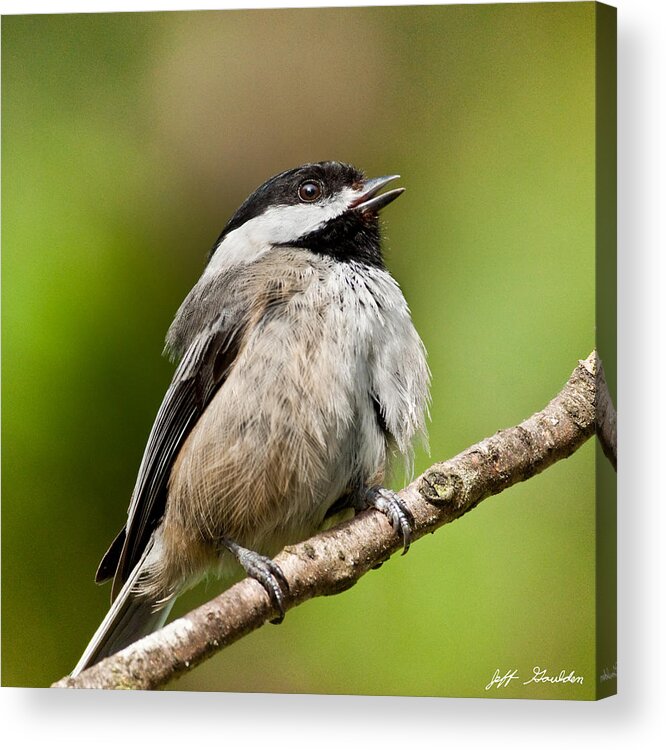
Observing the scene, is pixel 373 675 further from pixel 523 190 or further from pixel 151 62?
pixel 151 62

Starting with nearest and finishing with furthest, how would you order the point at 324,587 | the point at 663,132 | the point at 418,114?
the point at 324,587 < the point at 663,132 < the point at 418,114

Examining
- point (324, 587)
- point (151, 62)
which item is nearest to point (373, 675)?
point (324, 587)

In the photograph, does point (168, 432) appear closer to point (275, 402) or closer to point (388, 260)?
point (275, 402)

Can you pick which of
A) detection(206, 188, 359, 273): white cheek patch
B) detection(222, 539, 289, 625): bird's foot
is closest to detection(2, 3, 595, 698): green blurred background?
detection(206, 188, 359, 273): white cheek patch

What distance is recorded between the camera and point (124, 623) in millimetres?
2674

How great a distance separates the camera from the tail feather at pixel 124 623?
8.68 ft

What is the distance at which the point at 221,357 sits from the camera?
2.60 metres

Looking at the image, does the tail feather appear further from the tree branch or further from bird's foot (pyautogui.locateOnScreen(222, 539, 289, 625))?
bird's foot (pyautogui.locateOnScreen(222, 539, 289, 625))

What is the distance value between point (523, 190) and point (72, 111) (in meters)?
1.28
